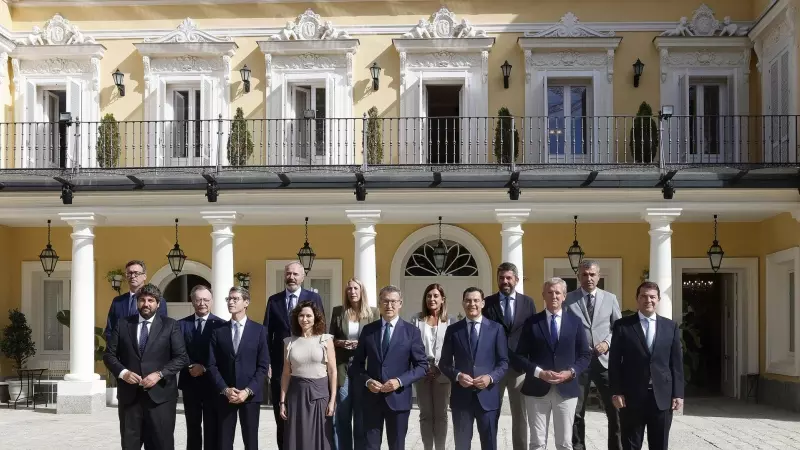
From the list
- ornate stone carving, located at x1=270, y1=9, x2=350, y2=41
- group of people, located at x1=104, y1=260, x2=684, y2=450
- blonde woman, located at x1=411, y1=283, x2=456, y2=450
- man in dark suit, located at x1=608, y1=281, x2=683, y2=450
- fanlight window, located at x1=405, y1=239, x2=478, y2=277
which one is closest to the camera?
man in dark suit, located at x1=608, y1=281, x2=683, y2=450

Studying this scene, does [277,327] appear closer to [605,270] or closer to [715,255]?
[715,255]

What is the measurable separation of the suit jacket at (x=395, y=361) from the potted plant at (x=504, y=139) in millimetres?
8792

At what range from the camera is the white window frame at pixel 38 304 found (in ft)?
63.8

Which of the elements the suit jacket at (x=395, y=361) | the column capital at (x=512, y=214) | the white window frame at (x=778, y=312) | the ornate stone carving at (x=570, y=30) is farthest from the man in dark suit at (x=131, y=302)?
the white window frame at (x=778, y=312)

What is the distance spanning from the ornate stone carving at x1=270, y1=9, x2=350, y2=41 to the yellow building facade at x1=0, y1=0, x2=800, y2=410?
1.4 inches

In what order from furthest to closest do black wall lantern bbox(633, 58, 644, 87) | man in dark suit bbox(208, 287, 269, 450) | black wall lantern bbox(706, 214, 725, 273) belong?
black wall lantern bbox(633, 58, 644, 87) → black wall lantern bbox(706, 214, 725, 273) → man in dark suit bbox(208, 287, 269, 450)

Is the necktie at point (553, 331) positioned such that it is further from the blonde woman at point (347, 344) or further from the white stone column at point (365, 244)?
the white stone column at point (365, 244)

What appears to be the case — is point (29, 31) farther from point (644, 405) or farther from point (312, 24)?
point (644, 405)

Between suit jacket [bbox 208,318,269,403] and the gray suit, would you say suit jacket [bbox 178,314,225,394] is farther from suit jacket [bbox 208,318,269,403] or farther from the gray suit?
the gray suit

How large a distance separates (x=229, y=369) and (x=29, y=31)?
39.1 feet

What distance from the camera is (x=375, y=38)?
60.4ft

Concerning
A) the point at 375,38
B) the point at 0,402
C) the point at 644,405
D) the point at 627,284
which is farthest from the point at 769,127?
the point at 0,402

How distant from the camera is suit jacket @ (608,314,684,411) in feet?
28.1

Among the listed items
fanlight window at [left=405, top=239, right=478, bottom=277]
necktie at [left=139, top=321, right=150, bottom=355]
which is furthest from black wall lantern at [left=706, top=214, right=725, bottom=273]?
necktie at [left=139, top=321, right=150, bottom=355]
